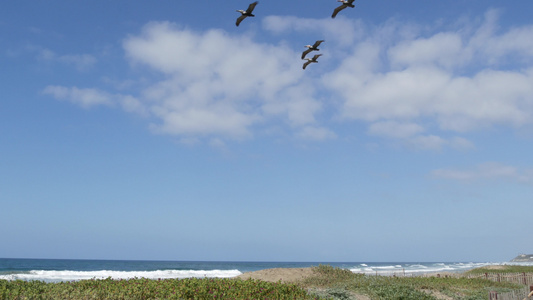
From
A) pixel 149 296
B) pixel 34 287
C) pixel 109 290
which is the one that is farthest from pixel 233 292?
pixel 34 287

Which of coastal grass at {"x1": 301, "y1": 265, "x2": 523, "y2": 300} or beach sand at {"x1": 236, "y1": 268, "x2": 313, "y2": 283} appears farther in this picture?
beach sand at {"x1": 236, "y1": 268, "x2": 313, "y2": 283}

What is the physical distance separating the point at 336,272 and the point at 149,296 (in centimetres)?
1653

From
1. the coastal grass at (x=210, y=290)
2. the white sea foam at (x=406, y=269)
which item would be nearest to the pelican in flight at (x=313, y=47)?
the coastal grass at (x=210, y=290)

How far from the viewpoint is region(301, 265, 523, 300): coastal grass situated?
62.7 feet

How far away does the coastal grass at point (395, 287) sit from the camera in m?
19.1

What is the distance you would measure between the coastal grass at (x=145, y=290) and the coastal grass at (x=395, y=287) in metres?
4.12

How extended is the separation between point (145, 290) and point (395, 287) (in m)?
12.0

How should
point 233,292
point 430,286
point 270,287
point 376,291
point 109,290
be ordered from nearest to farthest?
point 109,290, point 233,292, point 270,287, point 376,291, point 430,286

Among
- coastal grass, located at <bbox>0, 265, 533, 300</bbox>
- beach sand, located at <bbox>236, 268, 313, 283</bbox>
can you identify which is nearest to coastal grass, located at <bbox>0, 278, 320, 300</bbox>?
coastal grass, located at <bbox>0, 265, 533, 300</bbox>

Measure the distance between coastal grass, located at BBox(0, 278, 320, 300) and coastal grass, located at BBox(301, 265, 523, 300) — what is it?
412cm

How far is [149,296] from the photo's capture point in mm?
13281

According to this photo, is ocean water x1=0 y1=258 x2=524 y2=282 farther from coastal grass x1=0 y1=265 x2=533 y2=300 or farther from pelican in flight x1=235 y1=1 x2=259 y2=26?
pelican in flight x1=235 y1=1 x2=259 y2=26

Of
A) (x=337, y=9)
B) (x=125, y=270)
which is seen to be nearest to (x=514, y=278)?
(x=337, y=9)

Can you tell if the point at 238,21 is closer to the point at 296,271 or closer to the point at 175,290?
the point at 175,290
